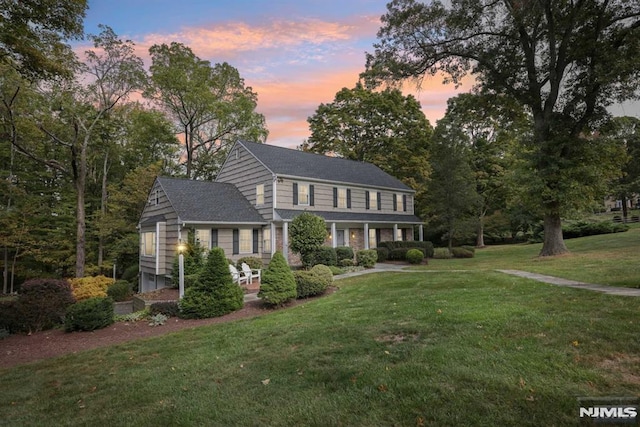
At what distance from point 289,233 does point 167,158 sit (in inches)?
726

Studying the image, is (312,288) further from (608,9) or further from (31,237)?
(31,237)

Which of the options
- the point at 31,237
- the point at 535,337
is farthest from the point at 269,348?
the point at 31,237

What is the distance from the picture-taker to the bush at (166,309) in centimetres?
973

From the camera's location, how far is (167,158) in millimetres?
30016

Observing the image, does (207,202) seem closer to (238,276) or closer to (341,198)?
(238,276)

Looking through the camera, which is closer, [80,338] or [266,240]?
[80,338]

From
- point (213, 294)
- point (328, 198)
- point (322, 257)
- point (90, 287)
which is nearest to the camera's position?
point (213, 294)

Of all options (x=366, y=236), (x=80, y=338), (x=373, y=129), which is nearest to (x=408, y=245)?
(x=366, y=236)

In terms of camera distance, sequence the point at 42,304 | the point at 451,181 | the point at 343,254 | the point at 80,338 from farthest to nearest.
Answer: the point at 451,181 → the point at 343,254 → the point at 42,304 → the point at 80,338

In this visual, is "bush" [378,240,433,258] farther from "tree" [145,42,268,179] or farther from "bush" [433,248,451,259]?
"tree" [145,42,268,179]

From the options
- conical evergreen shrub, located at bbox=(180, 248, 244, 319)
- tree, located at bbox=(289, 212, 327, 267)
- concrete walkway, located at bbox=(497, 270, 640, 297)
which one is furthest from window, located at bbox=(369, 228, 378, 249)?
conical evergreen shrub, located at bbox=(180, 248, 244, 319)

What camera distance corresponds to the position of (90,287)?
15.3 meters

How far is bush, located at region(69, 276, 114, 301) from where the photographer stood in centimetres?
1440

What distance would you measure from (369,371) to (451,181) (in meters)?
23.9
